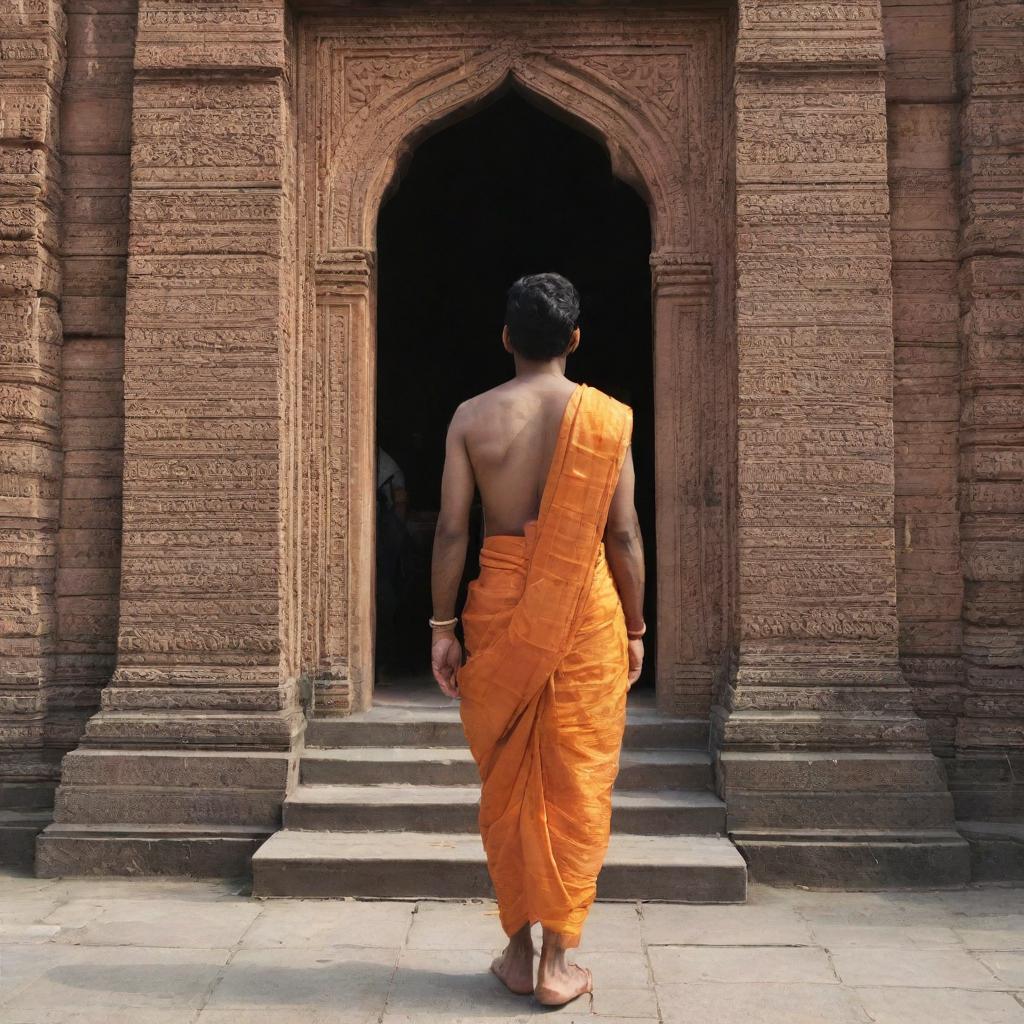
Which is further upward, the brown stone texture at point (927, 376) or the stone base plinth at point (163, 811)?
the brown stone texture at point (927, 376)

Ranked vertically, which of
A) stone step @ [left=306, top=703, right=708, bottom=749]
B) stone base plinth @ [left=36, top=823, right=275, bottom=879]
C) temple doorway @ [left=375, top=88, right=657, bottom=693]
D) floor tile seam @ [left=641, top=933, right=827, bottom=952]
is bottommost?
floor tile seam @ [left=641, top=933, right=827, bottom=952]

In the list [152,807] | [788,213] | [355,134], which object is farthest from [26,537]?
[788,213]

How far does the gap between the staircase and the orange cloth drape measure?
125 centimetres

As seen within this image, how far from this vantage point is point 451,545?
3.85 m

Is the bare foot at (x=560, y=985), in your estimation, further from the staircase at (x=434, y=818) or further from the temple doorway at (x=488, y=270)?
the temple doorway at (x=488, y=270)

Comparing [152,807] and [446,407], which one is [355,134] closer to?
[152,807]

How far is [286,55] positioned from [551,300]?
308 centimetres

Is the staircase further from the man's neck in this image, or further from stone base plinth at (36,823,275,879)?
the man's neck

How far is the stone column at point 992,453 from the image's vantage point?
570 centimetres

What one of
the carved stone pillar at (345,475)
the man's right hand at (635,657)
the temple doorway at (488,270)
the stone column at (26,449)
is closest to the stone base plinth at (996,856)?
the man's right hand at (635,657)

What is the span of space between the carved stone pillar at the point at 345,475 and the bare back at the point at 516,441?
7.67 ft

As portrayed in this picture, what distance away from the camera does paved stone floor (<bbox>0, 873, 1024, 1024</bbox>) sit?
3633 mm

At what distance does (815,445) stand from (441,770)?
8.20 ft

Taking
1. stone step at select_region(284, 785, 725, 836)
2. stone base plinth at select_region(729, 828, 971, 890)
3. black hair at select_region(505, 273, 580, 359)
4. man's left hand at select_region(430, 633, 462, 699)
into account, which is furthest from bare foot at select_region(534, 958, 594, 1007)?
black hair at select_region(505, 273, 580, 359)
